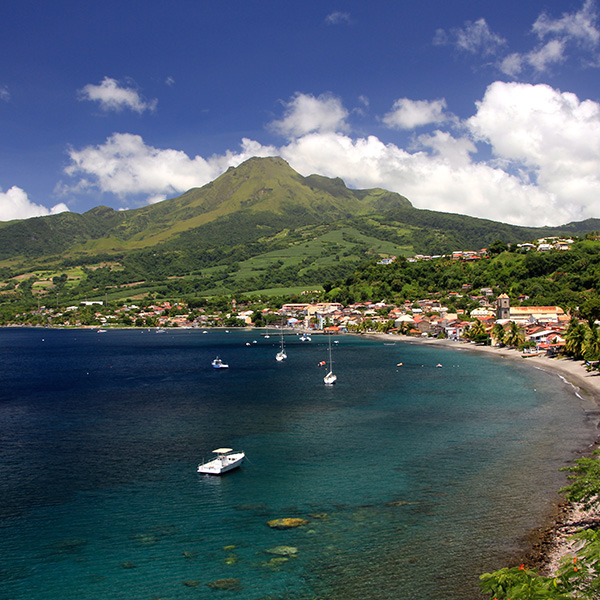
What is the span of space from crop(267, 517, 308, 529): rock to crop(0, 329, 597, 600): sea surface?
16.3 inches

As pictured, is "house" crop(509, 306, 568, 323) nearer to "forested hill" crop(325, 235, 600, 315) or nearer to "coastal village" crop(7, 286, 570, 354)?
"coastal village" crop(7, 286, 570, 354)

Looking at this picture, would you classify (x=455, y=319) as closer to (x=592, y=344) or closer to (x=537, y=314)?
(x=537, y=314)

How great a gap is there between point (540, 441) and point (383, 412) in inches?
587

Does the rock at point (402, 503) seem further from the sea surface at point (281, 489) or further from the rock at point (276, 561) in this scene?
the rock at point (276, 561)

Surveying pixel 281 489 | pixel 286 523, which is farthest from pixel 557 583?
pixel 281 489

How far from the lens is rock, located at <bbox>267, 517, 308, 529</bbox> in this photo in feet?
71.8

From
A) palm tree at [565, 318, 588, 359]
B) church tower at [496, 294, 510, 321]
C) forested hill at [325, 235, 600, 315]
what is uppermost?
forested hill at [325, 235, 600, 315]

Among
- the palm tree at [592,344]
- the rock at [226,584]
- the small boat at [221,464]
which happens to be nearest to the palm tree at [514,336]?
the palm tree at [592,344]

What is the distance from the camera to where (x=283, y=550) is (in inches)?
776

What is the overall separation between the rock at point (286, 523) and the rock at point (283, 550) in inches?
74.0

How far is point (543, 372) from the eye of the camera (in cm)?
6781

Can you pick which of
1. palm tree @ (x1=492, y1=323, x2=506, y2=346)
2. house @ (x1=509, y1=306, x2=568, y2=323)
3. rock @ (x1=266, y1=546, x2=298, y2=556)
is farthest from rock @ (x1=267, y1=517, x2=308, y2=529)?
house @ (x1=509, y1=306, x2=568, y2=323)

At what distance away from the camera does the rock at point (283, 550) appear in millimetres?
19453

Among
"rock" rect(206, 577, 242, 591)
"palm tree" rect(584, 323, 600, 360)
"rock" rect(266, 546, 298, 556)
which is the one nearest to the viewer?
"rock" rect(206, 577, 242, 591)
